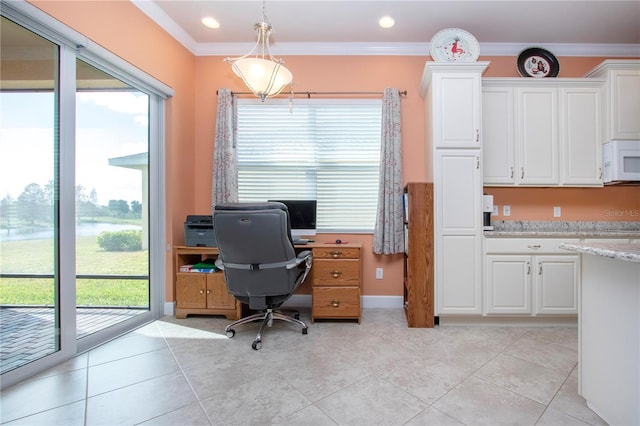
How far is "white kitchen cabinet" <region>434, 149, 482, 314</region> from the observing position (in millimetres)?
2477

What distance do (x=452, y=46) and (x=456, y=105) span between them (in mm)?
721

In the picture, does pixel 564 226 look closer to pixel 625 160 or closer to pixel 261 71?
pixel 625 160

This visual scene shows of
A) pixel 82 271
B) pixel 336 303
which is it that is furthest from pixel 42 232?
pixel 336 303

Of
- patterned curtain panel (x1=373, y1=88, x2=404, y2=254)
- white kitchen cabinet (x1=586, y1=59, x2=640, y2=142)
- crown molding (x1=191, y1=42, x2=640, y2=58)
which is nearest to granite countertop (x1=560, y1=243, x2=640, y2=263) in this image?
patterned curtain panel (x1=373, y1=88, x2=404, y2=254)

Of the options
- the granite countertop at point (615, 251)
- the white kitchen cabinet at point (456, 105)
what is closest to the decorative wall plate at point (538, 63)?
the white kitchen cabinet at point (456, 105)

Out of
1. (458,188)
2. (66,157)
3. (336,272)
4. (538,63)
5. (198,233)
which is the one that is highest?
(538,63)

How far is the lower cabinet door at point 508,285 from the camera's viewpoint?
246cm

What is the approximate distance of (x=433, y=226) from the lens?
8.16 feet

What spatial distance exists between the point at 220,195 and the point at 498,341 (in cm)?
298

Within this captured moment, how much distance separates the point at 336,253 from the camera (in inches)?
99.7

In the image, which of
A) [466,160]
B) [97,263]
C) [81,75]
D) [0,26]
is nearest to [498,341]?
[466,160]

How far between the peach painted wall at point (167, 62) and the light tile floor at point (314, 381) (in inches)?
39.5

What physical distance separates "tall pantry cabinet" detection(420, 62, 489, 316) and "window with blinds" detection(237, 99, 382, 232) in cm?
75

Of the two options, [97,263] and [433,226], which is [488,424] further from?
[97,263]
